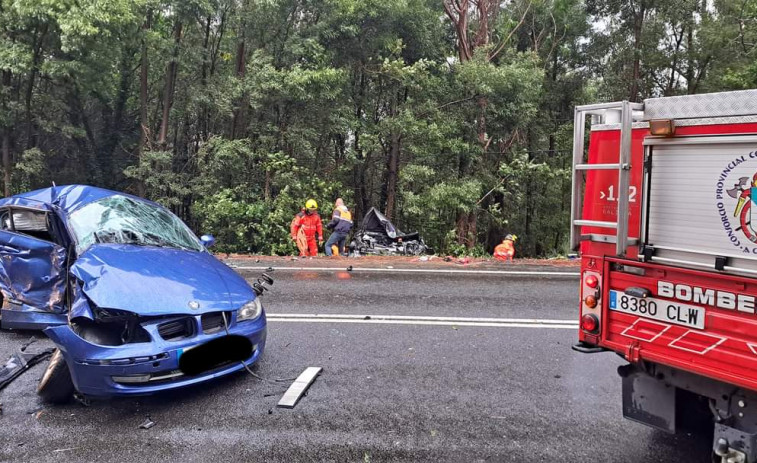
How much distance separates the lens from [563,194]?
A: 27.1 meters

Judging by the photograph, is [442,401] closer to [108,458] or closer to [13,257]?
[108,458]

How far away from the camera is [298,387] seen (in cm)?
444

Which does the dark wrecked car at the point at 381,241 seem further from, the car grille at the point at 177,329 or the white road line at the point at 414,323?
the car grille at the point at 177,329

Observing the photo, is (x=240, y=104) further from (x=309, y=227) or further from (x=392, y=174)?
(x=309, y=227)

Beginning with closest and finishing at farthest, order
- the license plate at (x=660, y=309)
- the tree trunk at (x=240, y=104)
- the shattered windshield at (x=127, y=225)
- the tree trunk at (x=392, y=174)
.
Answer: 1. the license plate at (x=660, y=309)
2. the shattered windshield at (x=127, y=225)
3. the tree trunk at (x=240, y=104)
4. the tree trunk at (x=392, y=174)

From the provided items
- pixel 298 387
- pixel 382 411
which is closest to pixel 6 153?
pixel 298 387

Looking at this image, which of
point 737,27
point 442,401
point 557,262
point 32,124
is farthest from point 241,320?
point 737,27

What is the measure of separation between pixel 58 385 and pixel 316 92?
13168 mm

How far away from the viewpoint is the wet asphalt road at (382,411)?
350cm

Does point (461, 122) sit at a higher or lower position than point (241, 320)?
higher

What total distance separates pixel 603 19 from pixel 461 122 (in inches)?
345

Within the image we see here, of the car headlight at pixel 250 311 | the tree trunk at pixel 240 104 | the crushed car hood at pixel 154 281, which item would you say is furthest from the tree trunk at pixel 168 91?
the car headlight at pixel 250 311

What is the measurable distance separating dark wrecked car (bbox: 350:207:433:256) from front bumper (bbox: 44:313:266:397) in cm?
992

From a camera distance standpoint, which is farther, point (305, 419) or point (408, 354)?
point (408, 354)
